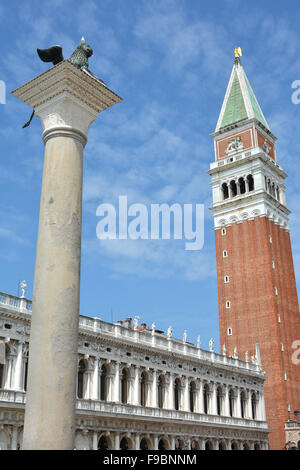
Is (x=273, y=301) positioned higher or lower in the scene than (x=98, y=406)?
higher

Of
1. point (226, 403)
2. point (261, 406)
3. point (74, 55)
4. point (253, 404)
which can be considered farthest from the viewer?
point (261, 406)

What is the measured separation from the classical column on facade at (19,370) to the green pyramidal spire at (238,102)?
45.6 meters

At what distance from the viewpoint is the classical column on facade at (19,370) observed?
2791cm

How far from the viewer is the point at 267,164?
2514 inches

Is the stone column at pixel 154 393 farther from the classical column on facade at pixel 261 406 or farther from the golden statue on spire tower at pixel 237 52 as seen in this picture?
the golden statue on spire tower at pixel 237 52

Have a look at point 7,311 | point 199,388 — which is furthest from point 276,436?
point 7,311

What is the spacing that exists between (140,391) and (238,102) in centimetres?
4303

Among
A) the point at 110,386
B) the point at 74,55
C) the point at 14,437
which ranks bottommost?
the point at 14,437

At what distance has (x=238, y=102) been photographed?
68062mm

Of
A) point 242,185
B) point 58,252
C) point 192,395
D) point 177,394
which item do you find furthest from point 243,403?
point 58,252

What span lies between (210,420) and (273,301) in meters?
18.8

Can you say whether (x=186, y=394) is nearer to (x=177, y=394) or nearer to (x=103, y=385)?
(x=177, y=394)
